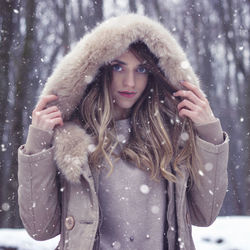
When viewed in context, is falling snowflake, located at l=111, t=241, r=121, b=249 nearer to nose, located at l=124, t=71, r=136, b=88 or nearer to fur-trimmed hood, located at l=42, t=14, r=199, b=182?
fur-trimmed hood, located at l=42, t=14, r=199, b=182

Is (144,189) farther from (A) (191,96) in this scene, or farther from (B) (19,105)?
(B) (19,105)

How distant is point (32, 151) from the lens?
1940 mm

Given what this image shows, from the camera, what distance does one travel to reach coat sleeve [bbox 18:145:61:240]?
1.90 m

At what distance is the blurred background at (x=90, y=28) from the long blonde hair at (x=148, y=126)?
4139 millimetres

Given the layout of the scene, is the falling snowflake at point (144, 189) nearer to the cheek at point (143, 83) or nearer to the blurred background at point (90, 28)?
the cheek at point (143, 83)

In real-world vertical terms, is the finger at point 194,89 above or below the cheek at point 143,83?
below

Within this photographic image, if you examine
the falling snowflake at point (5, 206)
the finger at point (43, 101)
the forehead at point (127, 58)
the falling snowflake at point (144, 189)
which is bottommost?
the falling snowflake at point (5, 206)

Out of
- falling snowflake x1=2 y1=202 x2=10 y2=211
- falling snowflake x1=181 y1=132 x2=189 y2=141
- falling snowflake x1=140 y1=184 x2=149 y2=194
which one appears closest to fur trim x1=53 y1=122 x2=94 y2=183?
falling snowflake x1=140 y1=184 x2=149 y2=194

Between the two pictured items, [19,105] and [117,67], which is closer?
[117,67]

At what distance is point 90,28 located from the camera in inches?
263

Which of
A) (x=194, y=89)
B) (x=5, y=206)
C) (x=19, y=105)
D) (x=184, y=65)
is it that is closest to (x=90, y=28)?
(x=19, y=105)

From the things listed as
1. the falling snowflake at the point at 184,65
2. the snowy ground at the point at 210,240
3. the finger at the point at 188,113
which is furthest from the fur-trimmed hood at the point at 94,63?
the snowy ground at the point at 210,240

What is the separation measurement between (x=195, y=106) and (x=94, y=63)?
0.67 metres

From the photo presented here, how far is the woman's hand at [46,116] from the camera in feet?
6.42
